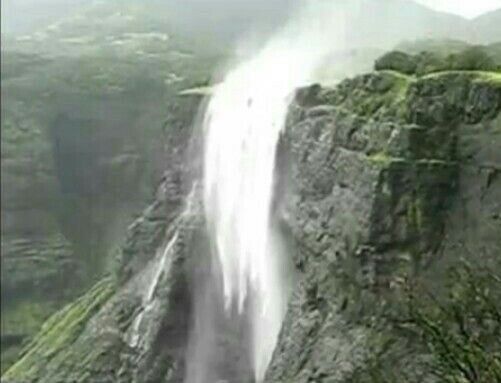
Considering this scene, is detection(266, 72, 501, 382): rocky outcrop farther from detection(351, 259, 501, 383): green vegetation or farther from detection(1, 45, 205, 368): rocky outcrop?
detection(1, 45, 205, 368): rocky outcrop

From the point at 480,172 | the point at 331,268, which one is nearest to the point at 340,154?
the point at 331,268

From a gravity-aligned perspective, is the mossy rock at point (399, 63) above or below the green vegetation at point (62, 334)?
above

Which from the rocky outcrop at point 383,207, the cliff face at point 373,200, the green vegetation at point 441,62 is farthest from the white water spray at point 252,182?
the green vegetation at point 441,62

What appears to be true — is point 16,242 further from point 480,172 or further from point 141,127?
point 480,172

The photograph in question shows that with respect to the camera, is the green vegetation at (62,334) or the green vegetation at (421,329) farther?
the green vegetation at (62,334)

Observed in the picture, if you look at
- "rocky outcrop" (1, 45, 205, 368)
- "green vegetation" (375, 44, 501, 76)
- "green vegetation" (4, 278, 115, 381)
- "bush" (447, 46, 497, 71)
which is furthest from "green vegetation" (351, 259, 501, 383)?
"rocky outcrop" (1, 45, 205, 368)

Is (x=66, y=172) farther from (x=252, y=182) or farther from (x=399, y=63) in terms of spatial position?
(x=399, y=63)

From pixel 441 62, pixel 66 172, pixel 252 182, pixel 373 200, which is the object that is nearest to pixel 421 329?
pixel 373 200

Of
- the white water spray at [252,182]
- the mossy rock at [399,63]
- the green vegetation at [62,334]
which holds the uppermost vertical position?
the mossy rock at [399,63]

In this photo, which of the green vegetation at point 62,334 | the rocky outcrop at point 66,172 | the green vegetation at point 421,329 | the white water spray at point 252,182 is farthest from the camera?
the rocky outcrop at point 66,172

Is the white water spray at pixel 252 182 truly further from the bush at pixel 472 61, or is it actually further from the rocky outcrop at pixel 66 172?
the rocky outcrop at pixel 66 172
